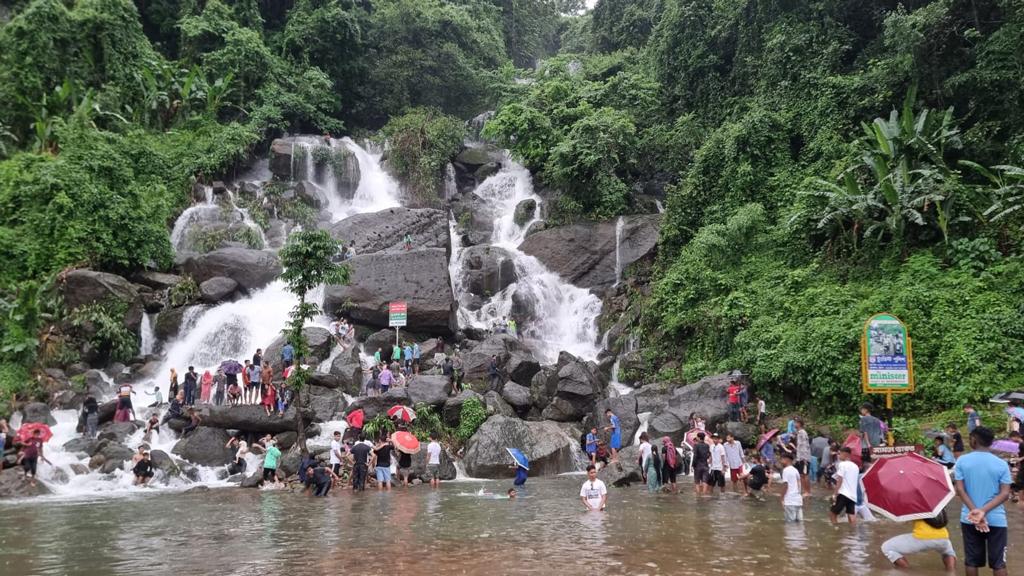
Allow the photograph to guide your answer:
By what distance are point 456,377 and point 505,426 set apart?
4.52 metres

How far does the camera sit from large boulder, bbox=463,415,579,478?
645 inches

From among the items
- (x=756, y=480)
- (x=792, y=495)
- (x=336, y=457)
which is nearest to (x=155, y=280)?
(x=336, y=457)

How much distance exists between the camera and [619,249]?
28828mm

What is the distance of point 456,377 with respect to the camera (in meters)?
21.1

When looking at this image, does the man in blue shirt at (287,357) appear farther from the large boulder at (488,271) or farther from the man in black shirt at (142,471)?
the large boulder at (488,271)

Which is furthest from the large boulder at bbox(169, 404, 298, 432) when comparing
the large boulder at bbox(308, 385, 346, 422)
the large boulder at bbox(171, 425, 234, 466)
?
the large boulder at bbox(308, 385, 346, 422)

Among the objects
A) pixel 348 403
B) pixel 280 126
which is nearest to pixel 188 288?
pixel 348 403

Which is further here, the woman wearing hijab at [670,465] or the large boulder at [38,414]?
the large boulder at [38,414]

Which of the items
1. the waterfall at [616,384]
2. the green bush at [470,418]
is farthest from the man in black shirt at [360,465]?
the waterfall at [616,384]

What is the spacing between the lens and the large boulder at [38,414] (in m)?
18.5

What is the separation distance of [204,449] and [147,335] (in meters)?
8.99

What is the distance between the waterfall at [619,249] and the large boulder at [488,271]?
166 inches

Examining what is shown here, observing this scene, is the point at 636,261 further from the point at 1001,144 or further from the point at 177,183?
the point at 177,183

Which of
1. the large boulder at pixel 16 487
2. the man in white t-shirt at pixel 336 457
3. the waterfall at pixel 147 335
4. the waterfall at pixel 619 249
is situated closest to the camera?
the large boulder at pixel 16 487
